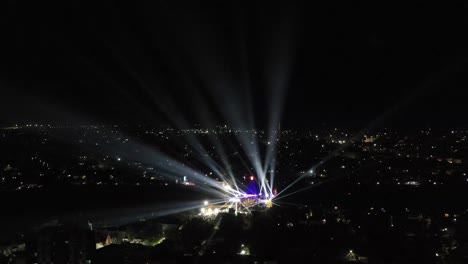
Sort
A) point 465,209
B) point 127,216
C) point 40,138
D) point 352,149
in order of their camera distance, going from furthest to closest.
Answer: point 40,138 < point 352,149 < point 127,216 < point 465,209

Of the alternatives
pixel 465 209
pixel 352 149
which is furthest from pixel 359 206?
pixel 352 149

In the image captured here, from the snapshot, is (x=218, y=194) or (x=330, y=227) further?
(x=218, y=194)

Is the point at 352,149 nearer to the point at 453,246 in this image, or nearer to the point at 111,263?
the point at 453,246

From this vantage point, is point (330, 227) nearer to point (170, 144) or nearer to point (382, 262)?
point (382, 262)

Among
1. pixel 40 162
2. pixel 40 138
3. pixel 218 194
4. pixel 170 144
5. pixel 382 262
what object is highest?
pixel 40 138

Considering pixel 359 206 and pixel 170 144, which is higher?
pixel 170 144

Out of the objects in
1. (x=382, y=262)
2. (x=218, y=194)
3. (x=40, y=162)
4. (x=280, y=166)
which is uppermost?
(x=40, y=162)

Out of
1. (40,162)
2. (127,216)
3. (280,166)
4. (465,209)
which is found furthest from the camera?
(40,162)

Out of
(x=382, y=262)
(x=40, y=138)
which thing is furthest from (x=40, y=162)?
(x=382, y=262)

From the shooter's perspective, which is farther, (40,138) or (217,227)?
(40,138)
